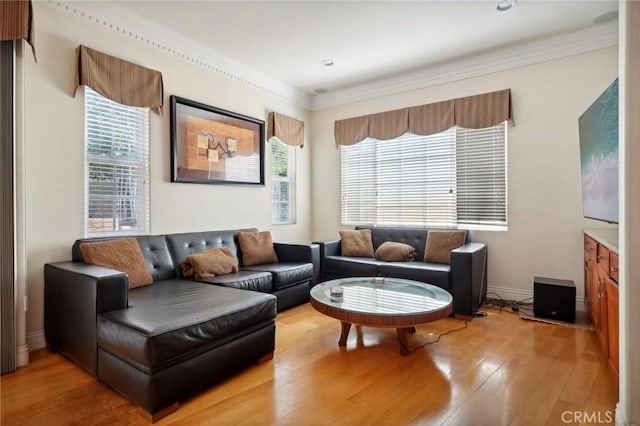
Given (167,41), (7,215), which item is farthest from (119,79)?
(7,215)

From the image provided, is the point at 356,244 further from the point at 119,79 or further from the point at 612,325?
the point at 119,79

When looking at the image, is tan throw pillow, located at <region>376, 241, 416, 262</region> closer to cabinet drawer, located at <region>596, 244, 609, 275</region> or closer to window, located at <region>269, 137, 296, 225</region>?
window, located at <region>269, 137, 296, 225</region>

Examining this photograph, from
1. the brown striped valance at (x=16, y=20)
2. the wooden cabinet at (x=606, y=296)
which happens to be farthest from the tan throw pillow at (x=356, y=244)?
the brown striped valance at (x=16, y=20)

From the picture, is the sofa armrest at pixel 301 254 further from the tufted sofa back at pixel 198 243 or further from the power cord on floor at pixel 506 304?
the power cord on floor at pixel 506 304

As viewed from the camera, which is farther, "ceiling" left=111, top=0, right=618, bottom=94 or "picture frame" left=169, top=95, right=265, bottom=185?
"picture frame" left=169, top=95, right=265, bottom=185

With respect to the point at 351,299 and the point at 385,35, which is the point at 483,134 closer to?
the point at 385,35

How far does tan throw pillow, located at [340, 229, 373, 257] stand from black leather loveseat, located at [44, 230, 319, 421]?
1.82 metres

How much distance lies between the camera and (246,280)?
3.01 meters

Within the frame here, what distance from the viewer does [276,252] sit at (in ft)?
13.4

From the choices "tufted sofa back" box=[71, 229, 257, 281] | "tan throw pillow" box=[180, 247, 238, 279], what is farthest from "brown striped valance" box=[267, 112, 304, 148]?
"tan throw pillow" box=[180, 247, 238, 279]

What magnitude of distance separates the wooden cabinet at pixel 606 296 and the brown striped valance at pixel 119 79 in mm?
3812

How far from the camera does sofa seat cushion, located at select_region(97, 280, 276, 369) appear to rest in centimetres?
169

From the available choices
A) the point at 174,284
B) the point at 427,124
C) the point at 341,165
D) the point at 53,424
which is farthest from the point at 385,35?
the point at 53,424

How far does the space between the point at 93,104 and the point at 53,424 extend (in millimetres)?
2409
